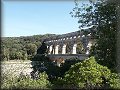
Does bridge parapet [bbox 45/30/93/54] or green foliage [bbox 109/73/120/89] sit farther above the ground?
bridge parapet [bbox 45/30/93/54]

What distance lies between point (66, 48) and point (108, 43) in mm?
47925

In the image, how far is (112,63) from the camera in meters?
13.5

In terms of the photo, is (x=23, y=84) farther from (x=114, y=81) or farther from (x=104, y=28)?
(x=104, y=28)

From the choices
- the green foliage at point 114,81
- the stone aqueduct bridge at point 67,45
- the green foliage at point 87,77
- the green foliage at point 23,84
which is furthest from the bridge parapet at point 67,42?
the green foliage at point 23,84

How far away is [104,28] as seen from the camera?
1544 cm

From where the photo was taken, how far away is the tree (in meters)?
14.1

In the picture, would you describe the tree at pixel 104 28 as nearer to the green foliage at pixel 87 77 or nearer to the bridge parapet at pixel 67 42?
the green foliage at pixel 87 77

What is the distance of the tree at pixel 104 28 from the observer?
1414cm

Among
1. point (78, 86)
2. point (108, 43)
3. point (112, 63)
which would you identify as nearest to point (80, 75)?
point (78, 86)

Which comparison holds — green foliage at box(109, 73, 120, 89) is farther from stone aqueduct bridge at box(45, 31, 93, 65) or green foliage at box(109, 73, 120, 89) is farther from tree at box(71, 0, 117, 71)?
stone aqueduct bridge at box(45, 31, 93, 65)

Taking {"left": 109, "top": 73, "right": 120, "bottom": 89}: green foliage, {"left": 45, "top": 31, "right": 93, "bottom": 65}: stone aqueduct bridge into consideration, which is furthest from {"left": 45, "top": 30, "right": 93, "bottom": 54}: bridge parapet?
{"left": 109, "top": 73, "right": 120, "bottom": 89}: green foliage

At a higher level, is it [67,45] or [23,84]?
[67,45]

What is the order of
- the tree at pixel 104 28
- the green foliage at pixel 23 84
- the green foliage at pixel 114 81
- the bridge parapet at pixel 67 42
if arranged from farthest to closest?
the bridge parapet at pixel 67 42
the tree at pixel 104 28
the green foliage at pixel 114 81
the green foliage at pixel 23 84

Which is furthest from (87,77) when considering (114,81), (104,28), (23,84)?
(104,28)
